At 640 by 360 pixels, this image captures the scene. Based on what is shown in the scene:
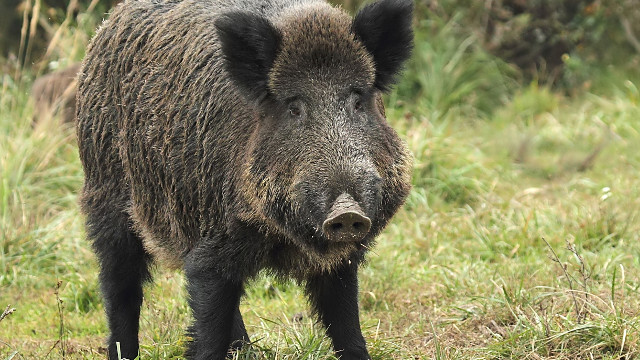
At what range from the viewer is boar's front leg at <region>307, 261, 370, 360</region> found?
4.28 meters

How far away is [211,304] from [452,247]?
2847 millimetres

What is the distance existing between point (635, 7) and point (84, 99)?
8.80 meters

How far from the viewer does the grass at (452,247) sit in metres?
4.48

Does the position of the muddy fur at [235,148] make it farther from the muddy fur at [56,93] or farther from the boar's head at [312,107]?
the muddy fur at [56,93]

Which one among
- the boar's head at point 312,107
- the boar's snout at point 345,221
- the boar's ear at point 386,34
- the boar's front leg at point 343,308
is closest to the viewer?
the boar's snout at point 345,221

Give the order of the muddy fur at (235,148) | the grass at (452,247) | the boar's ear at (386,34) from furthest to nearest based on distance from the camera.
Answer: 1. the grass at (452,247)
2. the boar's ear at (386,34)
3. the muddy fur at (235,148)

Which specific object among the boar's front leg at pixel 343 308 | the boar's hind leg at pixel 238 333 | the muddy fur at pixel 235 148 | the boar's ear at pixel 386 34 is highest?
the boar's ear at pixel 386 34

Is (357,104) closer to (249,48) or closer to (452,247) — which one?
(249,48)

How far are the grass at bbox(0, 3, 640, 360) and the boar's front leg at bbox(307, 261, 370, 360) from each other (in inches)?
4.7

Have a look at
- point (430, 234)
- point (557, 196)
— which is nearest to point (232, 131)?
point (430, 234)

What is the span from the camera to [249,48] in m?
3.71

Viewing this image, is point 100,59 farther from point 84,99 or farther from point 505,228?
point 505,228

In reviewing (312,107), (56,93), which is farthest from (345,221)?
(56,93)

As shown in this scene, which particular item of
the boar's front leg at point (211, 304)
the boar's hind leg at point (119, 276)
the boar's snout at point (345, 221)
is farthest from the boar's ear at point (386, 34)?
the boar's hind leg at point (119, 276)
